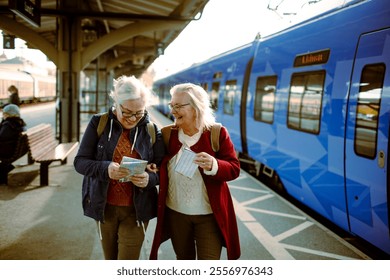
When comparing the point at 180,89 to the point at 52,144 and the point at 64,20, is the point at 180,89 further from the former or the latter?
the point at 64,20

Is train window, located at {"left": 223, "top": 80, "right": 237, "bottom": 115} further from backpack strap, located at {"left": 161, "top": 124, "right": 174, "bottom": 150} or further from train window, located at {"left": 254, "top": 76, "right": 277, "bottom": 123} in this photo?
backpack strap, located at {"left": 161, "top": 124, "right": 174, "bottom": 150}

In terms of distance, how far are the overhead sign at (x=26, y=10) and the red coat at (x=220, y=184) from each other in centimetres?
315

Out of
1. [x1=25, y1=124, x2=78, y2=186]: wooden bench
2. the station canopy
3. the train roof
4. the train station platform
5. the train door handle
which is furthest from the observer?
the station canopy

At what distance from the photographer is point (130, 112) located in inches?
89.8

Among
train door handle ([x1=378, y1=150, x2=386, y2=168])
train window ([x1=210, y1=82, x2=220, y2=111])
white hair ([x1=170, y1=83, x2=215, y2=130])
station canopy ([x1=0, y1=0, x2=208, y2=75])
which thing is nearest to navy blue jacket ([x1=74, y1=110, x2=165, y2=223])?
white hair ([x1=170, y1=83, x2=215, y2=130])

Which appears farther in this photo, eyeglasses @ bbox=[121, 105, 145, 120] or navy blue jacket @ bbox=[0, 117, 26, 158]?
navy blue jacket @ bbox=[0, 117, 26, 158]

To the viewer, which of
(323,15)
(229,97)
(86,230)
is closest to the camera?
(86,230)

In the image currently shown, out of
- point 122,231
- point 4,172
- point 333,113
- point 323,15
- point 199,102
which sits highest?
point 323,15

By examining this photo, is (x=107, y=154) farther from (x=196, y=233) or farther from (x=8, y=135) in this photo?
(x=8, y=135)

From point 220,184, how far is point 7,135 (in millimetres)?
4302

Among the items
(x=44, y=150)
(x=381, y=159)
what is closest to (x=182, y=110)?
(x=381, y=159)

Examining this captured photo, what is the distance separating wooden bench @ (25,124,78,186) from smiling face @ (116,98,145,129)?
366 centimetres

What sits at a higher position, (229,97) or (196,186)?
(229,97)

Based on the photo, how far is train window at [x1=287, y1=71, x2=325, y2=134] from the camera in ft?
14.9
